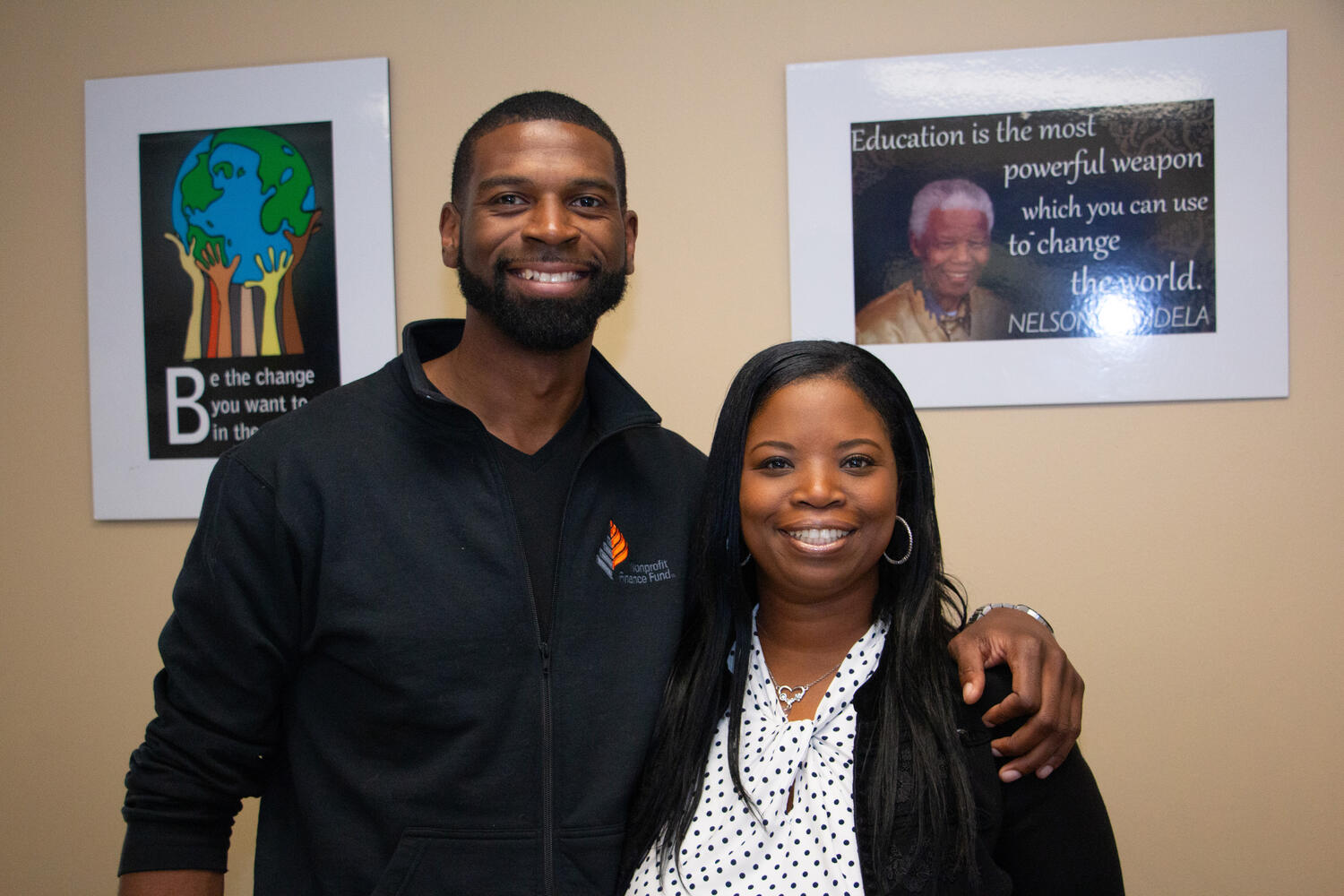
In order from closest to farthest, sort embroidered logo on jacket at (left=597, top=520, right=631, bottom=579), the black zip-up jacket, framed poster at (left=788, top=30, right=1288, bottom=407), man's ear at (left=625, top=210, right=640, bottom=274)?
the black zip-up jacket < embroidered logo on jacket at (left=597, top=520, right=631, bottom=579) < man's ear at (left=625, top=210, right=640, bottom=274) < framed poster at (left=788, top=30, right=1288, bottom=407)

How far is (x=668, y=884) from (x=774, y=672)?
0.31 m

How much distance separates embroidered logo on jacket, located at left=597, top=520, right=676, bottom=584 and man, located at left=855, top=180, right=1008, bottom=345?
92 cm

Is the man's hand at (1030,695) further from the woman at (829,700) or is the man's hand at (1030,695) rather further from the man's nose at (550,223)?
the man's nose at (550,223)

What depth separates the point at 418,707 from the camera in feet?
3.98

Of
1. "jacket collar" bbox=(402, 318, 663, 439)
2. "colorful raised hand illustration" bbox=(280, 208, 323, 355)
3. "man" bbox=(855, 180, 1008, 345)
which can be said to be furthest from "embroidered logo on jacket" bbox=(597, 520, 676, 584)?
"colorful raised hand illustration" bbox=(280, 208, 323, 355)

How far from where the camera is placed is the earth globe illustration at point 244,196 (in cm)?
214

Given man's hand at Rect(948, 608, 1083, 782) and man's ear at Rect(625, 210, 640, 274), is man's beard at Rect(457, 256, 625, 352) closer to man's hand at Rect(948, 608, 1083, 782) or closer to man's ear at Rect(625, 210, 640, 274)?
man's ear at Rect(625, 210, 640, 274)

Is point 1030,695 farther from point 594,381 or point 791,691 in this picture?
point 594,381

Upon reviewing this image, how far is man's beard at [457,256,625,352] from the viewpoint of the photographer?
4.27 feet

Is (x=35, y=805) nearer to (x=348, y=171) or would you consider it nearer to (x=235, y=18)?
(x=348, y=171)

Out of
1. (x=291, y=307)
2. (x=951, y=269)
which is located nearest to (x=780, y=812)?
(x=951, y=269)

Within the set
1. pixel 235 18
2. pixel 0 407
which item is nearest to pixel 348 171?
pixel 235 18

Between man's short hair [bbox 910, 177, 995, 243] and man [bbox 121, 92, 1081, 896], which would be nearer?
man [bbox 121, 92, 1081, 896]

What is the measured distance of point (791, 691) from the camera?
1.28m
